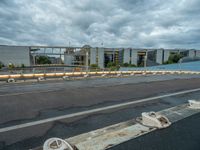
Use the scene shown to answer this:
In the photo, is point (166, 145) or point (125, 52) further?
point (125, 52)

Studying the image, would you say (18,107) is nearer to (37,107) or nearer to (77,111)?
(37,107)

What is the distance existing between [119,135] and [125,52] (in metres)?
100

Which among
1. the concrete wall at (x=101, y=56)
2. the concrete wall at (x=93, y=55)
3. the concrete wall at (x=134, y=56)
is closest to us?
the concrete wall at (x=93, y=55)

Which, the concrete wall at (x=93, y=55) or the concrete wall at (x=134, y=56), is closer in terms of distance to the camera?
the concrete wall at (x=93, y=55)

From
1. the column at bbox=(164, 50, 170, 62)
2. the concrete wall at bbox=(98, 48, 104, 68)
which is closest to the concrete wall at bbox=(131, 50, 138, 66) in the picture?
the concrete wall at bbox=(98, 48, 104, 68)

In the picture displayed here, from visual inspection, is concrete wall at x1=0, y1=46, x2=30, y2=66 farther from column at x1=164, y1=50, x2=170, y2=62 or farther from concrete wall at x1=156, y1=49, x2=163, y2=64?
column at x1=164, y1=50, x2=170, y2=62

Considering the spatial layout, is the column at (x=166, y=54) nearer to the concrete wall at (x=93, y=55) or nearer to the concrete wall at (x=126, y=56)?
the concrete wall at (x=126, y=56)

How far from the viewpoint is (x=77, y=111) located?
5.30 m

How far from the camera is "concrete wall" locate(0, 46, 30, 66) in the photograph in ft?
219

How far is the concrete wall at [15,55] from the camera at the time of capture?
66.6 meters

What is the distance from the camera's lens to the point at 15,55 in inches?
2685

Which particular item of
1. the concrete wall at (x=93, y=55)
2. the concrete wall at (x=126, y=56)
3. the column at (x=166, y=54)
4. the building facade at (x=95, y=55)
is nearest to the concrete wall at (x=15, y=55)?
the building facade at (x=95, y=55)

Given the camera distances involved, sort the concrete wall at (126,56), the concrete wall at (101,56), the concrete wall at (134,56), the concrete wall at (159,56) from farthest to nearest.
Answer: the concrete wall at (159,56), the concrete wall at (126,56), the concrete wall at (134,56), the concrete wall at (101,56)

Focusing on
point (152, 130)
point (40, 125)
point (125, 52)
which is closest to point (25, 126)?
point (40, 125)
